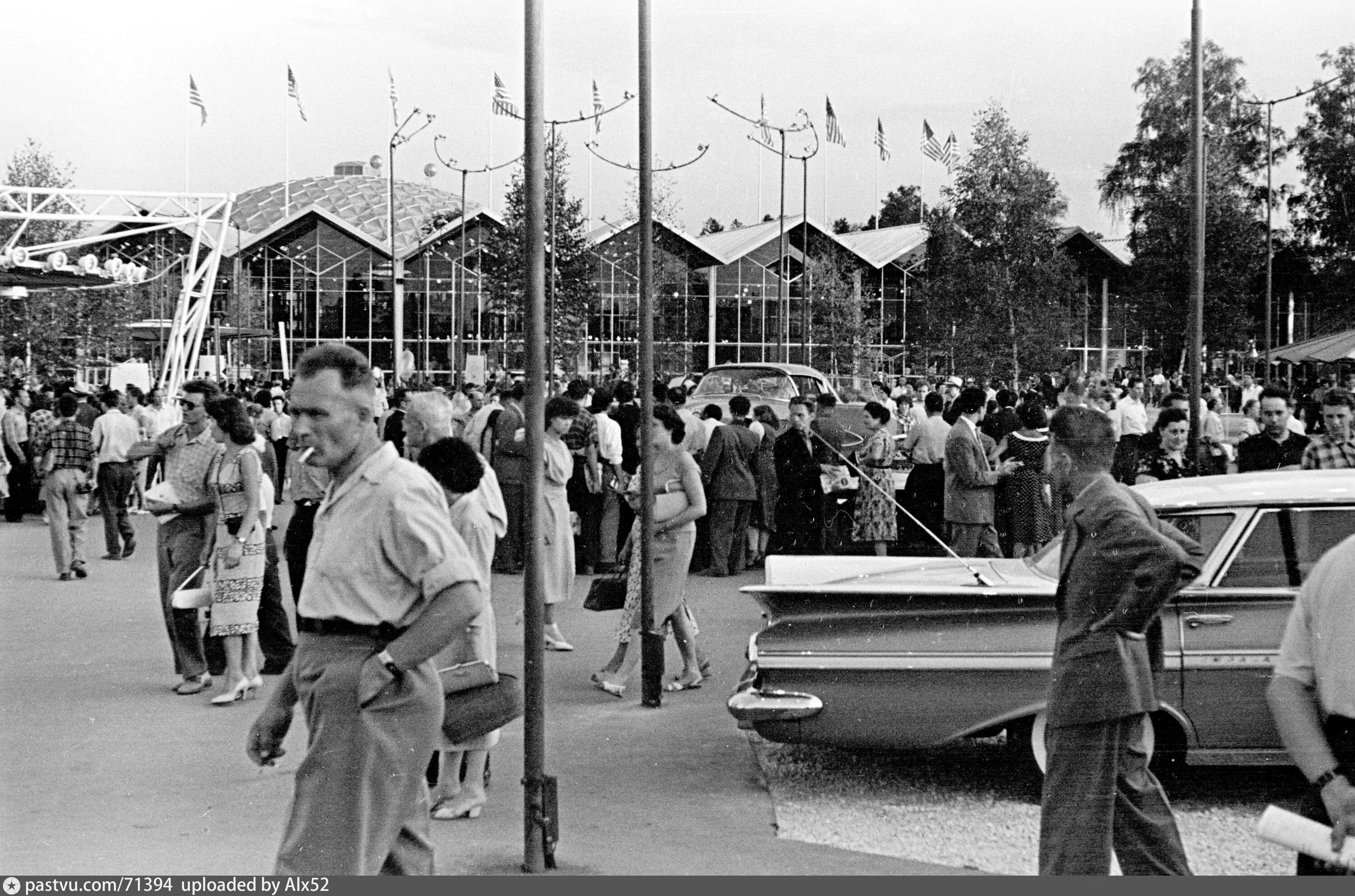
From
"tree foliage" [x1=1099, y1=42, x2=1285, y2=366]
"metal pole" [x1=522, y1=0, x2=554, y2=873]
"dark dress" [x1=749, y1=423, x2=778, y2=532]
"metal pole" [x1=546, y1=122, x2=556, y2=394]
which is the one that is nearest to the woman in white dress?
"metal pole" [x1=522, y1=0, x2=554, y2=873]

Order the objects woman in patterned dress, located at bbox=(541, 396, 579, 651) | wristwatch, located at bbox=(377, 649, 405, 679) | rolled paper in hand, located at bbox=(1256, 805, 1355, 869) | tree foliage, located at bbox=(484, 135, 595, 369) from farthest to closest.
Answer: tree foliage, located at bbox=(484, 135, 595, 369) < woman in patterned dress, located at bbox=(541, 396, 579, 651) < wristwatch, located at bbox=(377, 649, 405, 679) < rolled paper in hand, located at bbox=(1256, 805, 1355, 869)

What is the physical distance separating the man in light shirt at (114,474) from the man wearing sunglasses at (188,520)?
7.86 m

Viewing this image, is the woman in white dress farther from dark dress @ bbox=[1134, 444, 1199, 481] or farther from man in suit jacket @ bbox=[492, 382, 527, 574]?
man in suit jacket @ bbox=[492, 382, 527, 574]

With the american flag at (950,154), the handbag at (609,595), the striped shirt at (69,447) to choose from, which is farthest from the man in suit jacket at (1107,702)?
the american flag at (950,154)

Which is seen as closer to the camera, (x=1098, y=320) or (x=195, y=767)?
(x=195, y=767)

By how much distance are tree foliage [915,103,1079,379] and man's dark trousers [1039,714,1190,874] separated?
111 ft

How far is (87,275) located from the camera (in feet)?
91.9

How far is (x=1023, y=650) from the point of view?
6.61 meters

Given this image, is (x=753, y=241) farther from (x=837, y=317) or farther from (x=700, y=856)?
(x=700, y=856)

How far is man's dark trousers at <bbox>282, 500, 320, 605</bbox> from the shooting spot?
9.41 m

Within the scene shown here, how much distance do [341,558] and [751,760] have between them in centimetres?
417

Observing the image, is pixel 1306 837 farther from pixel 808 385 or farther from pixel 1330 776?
pixel 808 385

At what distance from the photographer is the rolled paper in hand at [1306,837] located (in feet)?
10.4

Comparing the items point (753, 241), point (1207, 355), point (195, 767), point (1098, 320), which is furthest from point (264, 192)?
point (195, 767)
